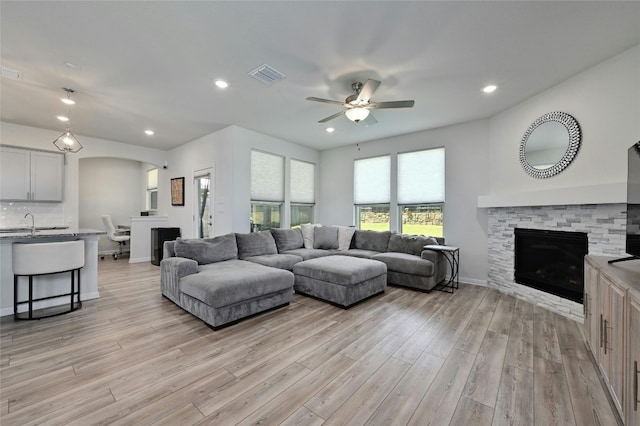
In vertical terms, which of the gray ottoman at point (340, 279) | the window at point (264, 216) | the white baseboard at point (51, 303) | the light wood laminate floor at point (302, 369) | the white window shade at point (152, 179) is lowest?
the light wood laminate floor at point (302, 369)

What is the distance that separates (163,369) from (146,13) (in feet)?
9.33

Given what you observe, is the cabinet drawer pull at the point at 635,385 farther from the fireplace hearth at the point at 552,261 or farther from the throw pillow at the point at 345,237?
the throw pillow at the point at 345,237

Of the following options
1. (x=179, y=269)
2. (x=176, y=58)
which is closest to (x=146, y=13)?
(x=176, y=58)

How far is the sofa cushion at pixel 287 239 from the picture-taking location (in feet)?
16.0

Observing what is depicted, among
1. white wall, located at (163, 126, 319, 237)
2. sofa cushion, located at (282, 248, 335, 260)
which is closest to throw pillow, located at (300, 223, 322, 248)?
sofa cushion, located at (282, 248, 335, 260)

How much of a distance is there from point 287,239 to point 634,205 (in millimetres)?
4330

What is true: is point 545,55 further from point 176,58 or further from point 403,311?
point 176,58

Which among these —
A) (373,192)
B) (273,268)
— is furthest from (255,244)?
(373,192)

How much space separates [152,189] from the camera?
776cm

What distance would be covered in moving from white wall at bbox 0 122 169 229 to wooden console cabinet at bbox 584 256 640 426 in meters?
7.80

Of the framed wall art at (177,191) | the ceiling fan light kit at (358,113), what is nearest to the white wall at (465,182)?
the ceiling fan light kit at (358,113)

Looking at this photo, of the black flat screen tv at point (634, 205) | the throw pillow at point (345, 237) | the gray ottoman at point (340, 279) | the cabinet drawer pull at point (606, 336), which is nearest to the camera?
the cabinet drawer pull at point (606, 336)

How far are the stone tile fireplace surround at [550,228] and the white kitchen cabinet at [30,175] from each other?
27.3ft

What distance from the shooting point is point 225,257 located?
→ 3.84 m
